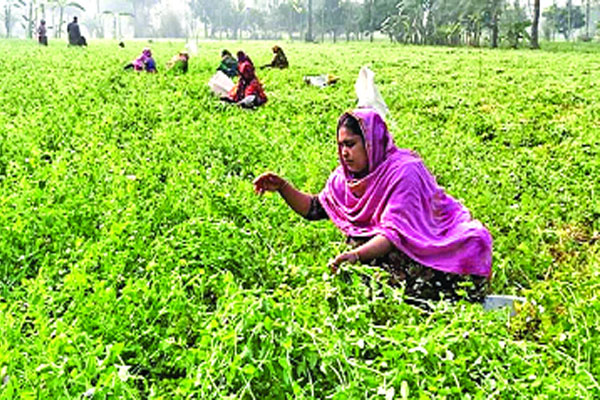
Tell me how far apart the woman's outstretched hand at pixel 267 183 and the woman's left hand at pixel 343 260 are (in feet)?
2.82

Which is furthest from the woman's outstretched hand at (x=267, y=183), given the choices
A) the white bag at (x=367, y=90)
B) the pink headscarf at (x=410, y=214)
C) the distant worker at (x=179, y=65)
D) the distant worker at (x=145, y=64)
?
the distant worker at (x=145, y=64)

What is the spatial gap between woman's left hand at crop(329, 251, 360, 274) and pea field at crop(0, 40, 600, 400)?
43mm

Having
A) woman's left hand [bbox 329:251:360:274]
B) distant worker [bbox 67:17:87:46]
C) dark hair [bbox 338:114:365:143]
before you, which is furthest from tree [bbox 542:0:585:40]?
woman's left hand [bbox 329:251:360:274]

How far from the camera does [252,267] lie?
3.65 meters

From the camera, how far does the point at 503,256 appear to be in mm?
4652

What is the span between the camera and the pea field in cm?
237

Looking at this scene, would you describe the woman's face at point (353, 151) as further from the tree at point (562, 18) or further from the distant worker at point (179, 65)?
the tree at point (562, 18)

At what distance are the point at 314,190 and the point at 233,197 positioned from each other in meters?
1.10

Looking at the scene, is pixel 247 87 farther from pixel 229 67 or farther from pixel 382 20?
pixel 382 20

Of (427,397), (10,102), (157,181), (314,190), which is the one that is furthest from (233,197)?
(10,102)

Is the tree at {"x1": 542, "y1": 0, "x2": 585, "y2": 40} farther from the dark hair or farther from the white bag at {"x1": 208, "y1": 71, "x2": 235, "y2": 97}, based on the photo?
the dark hair

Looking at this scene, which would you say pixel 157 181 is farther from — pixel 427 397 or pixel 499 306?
pixel 427 397

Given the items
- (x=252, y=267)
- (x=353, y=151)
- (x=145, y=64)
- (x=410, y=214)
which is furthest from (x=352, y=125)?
(x=145, y=64)

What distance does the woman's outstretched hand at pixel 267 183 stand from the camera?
405 centimetres
